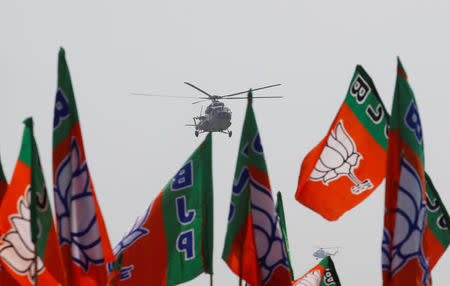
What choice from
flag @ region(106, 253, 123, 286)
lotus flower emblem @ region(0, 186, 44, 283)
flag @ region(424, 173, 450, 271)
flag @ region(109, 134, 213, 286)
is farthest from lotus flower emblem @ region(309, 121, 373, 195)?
lotus flower emblem @ region(0, 186, 44, 283)

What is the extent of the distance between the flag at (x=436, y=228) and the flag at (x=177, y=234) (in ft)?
14.3

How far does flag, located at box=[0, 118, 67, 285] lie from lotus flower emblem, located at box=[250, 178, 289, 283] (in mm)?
3804

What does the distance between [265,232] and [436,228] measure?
12.2 feet

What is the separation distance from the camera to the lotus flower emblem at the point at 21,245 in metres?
18.8

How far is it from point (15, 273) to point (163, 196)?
13.2ft

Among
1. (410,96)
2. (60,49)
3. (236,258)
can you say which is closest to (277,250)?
(236,258)

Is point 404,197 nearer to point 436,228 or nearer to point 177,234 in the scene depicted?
point 436,228

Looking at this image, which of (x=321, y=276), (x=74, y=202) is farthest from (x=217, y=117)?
(x=74, y=202)

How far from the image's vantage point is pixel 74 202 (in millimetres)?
18969

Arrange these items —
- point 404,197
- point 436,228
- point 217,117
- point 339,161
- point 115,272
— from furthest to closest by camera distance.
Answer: point 217,117, point 115,272, point 436,228, point 339,161, point 404,197

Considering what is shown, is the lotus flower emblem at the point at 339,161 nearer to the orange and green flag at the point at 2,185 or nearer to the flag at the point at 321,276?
the flag at the point at 321,276

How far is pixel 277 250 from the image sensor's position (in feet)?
66.8

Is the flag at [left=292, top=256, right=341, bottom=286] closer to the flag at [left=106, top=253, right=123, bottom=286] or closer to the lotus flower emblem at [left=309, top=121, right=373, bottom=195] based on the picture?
the lotus flower emblem at [left=309, top=121, right=373, bottom=195]

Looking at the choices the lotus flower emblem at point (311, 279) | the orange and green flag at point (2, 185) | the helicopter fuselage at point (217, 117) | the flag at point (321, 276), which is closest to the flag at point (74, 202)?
the orange and green flag at point (2, 185)
